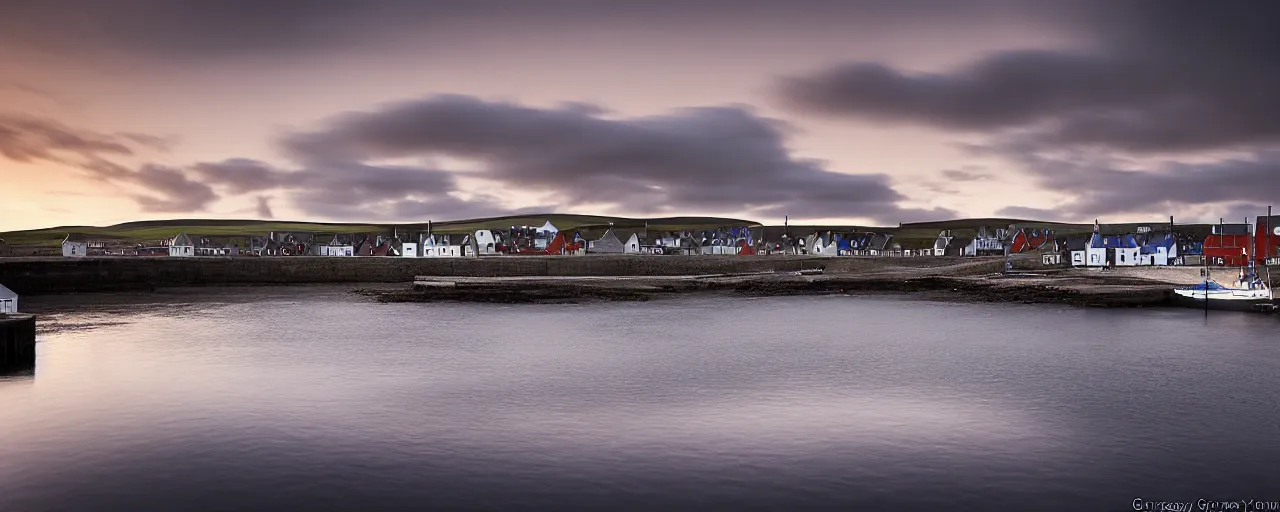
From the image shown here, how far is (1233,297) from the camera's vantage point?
66.4 meters

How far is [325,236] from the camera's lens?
175 metres

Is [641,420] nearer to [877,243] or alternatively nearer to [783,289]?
[783,289]

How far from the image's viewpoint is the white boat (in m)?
64.9

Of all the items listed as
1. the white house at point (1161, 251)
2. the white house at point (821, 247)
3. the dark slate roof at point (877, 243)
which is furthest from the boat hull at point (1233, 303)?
the dark slate roof at point (877, 243)

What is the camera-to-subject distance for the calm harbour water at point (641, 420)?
59.3 ft

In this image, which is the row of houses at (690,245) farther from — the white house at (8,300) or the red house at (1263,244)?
the white house at (8,300)

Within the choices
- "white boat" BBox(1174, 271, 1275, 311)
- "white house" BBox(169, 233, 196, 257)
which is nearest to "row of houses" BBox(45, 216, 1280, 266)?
"white house" BBox(169, 233, 196, 257)

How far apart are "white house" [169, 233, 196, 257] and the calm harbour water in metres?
119

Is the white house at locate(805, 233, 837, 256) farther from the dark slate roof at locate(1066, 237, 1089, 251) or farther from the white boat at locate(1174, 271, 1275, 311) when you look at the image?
the white boat at locate(1174, 271, 1275, 311)

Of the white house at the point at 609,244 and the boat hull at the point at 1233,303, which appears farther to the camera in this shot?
the white house at the point at 609,244

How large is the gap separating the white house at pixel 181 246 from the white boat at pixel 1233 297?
158659mm

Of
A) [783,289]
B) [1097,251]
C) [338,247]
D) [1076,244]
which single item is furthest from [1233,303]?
[338,247]

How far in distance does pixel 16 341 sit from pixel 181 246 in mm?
138571

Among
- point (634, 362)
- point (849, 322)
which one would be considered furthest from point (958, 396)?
point (849, 322)
